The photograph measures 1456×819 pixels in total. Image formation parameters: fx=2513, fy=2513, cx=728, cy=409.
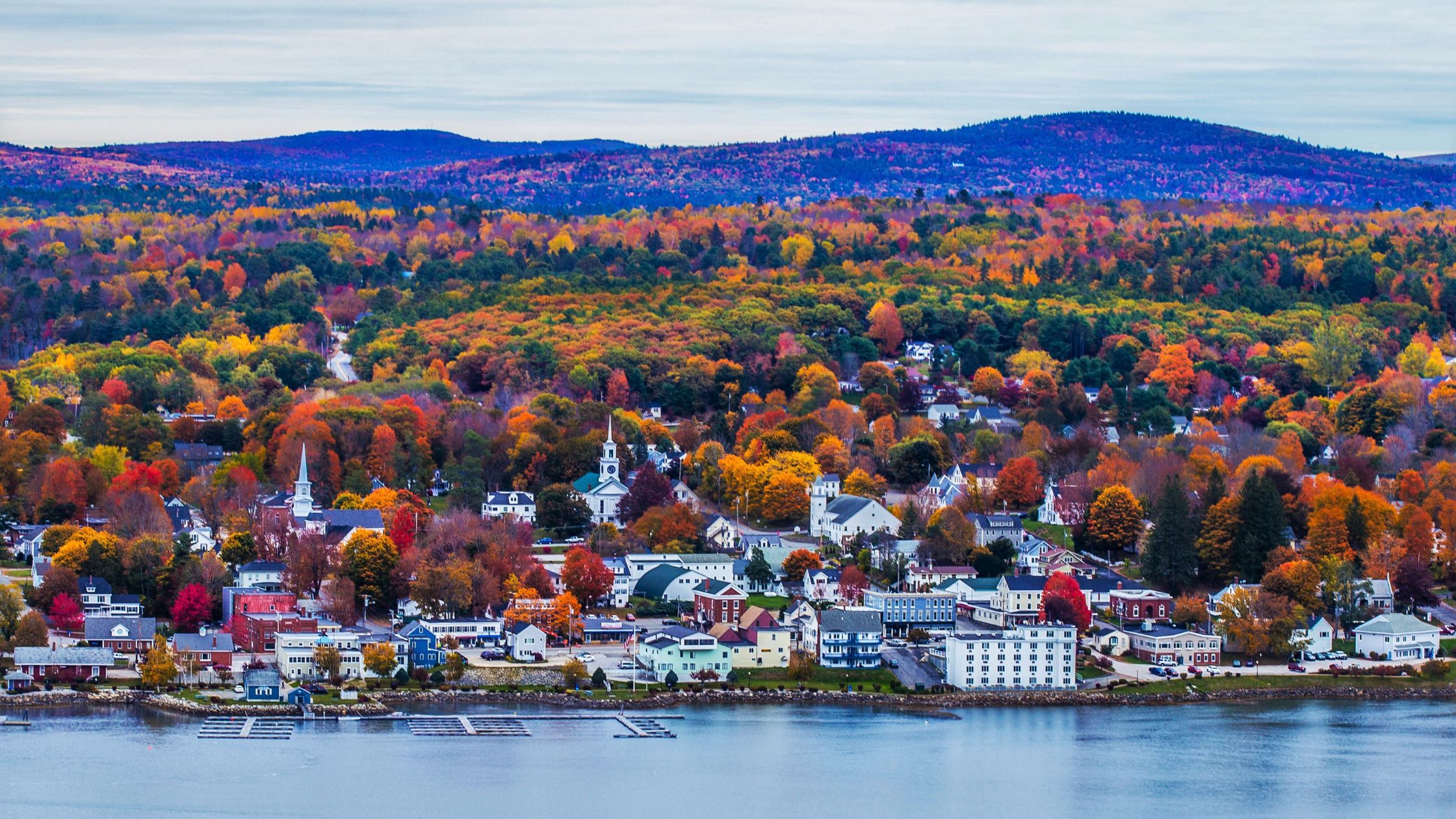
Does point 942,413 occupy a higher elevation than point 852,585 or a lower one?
higher

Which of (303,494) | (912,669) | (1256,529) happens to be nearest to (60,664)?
(303,494)

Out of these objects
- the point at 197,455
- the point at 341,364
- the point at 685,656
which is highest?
the point at 341,364

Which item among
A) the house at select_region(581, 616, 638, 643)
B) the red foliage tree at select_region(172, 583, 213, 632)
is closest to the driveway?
the house at select_region(581, 616, 638, 643)

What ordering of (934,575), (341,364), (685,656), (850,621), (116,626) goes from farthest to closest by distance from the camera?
(341,364)
(934,575)
(850,621)
(116,626)
(685,656)

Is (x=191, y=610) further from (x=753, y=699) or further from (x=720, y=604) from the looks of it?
(x=753, y=699)

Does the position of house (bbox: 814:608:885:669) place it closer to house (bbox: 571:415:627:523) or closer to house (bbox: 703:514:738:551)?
house (bbox: 703:514:738:551)

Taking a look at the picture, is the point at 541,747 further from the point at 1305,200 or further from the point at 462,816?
the point at 1305,200

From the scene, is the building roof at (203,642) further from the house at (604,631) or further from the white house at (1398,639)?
the white house at (1398,639)
